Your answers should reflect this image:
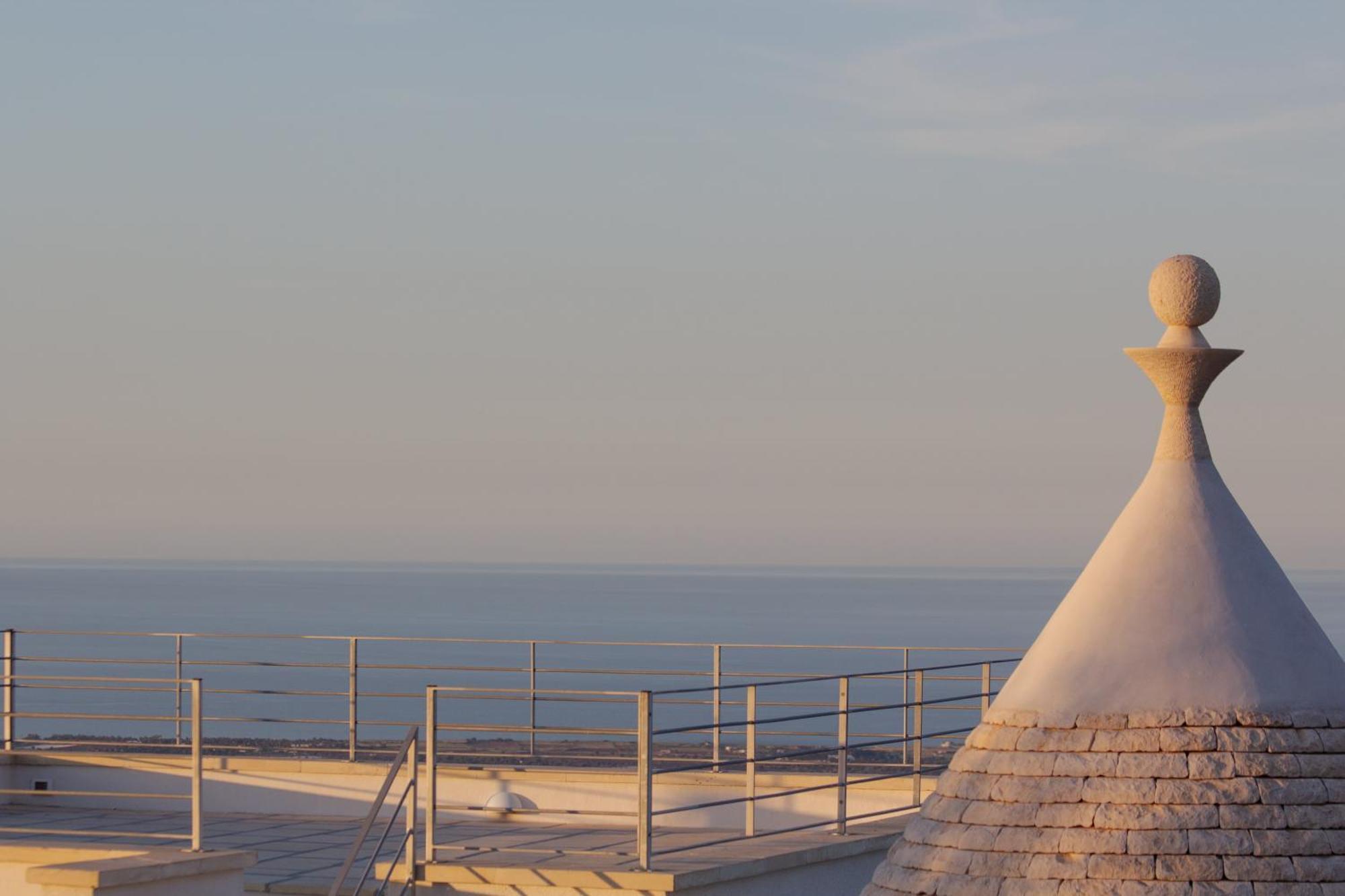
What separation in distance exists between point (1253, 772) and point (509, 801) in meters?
8.05

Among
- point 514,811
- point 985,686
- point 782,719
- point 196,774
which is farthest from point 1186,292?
point 514,811

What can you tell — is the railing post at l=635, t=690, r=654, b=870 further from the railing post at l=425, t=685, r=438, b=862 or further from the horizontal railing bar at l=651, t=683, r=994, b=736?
the railing post at l=425, t=685, r=438, b=862

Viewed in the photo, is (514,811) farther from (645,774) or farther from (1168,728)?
(1168,728)

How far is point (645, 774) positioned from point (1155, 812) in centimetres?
411

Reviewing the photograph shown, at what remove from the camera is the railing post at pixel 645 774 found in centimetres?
995

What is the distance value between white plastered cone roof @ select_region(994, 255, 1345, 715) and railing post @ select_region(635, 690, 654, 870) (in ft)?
10.6

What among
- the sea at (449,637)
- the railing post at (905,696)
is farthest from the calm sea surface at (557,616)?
the railing post at (905,696)

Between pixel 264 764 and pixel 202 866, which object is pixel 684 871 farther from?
pixel 264 764

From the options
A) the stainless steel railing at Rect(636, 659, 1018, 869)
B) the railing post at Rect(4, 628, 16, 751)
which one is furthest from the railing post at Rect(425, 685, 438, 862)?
the railing post at Rect(4, 628, 16, 751)

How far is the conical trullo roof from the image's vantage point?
6332 millimetres

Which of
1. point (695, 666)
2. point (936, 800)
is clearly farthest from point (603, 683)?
point (936, 800)

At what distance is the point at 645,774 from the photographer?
10.1 metres

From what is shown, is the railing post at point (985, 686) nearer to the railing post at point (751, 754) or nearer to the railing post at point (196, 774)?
the railing post at point (751, 754)

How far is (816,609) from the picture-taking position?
163 metres
